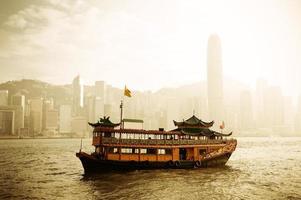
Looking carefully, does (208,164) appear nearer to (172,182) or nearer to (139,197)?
(172,182)

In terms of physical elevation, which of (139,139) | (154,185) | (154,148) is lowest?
(154,185)

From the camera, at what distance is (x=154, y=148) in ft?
117

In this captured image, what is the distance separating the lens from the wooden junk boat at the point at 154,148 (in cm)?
3388

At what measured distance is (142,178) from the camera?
32.5 meters

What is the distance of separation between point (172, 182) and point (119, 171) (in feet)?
24.2

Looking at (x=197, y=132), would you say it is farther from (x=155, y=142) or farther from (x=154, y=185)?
(x=154, y=185)

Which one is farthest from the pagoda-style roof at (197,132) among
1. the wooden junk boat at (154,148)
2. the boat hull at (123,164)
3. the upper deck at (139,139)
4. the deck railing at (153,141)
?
the boat hull at (123,164)

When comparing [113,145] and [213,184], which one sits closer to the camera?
[213,184]

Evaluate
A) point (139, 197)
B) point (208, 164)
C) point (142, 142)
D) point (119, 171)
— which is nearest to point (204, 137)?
point (208, 164)

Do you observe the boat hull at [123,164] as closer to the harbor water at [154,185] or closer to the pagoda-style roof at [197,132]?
the harbor water at [154,185]

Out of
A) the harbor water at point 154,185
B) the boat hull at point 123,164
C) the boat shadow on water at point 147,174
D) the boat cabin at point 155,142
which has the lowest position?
the harbor water at point 154,185

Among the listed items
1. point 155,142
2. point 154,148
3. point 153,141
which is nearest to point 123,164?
point 154,148

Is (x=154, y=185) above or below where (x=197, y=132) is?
below

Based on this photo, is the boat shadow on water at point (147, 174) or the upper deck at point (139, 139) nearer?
Answer: the boat shadow on water at point (147, 174)
